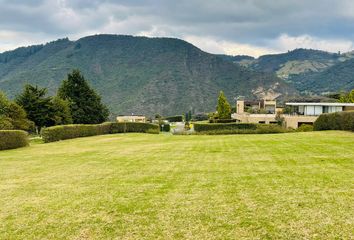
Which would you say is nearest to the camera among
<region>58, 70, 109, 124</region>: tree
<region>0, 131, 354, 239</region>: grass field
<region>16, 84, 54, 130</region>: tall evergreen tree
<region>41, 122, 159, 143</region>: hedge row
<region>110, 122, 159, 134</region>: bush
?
<region>0, 131, 354, 239</region>: grass field

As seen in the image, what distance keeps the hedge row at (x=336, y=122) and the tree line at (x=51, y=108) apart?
28936mm

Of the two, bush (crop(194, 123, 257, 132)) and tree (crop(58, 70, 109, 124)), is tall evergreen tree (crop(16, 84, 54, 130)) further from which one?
bush (crop(194, 123, 257, 132))

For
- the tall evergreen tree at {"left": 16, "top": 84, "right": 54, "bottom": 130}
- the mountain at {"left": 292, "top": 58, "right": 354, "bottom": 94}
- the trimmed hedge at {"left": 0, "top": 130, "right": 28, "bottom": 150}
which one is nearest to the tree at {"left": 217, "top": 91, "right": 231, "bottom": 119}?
the tall evergreen tree at {"left": 16, "top": 84, "right": 54, "bottom": 130}

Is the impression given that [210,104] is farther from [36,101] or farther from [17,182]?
[17,182]

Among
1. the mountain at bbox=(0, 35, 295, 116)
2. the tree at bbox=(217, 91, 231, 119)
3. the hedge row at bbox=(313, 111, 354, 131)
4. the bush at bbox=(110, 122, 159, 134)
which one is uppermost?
the mountain at bbox=(0, 35, 295, 116)

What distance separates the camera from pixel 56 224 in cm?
598

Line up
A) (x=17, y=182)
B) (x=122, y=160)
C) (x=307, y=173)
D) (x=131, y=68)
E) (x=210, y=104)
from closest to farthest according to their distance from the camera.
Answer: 1. (x=307, y=173)
2. (x=17, y=182)
3. (x=122, y=160)
4. (x=210, y=104)
5. (x=131, y=68)

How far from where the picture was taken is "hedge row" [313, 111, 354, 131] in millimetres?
24108

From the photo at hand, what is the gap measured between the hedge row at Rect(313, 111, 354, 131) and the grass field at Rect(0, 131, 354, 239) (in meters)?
14.4

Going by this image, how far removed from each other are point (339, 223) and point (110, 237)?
3.54 metres

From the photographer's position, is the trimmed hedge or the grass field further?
the trimmed hedge

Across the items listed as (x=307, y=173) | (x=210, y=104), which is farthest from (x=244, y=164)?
(x=210, y=104)

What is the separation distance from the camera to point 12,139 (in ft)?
79.2

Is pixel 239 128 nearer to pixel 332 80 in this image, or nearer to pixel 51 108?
pixel 51 108
